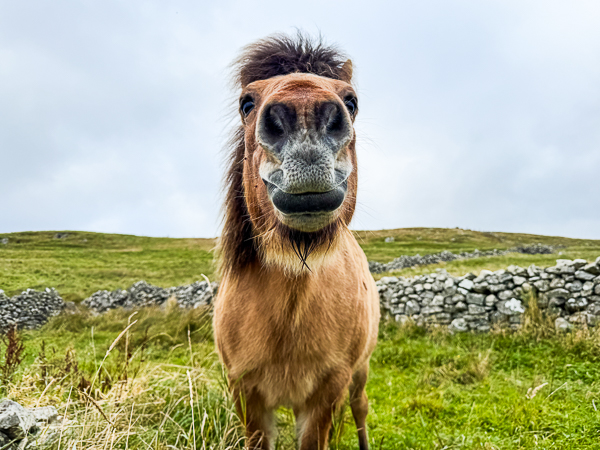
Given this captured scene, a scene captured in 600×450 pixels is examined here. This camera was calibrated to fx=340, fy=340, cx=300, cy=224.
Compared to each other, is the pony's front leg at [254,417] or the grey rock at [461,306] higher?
the pony's front leg at [254,417]

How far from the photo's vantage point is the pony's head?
154 centimetres

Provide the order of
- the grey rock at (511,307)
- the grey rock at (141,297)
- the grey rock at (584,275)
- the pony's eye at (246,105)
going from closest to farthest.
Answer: the pony's eye at (246,105) < the grey rock at (584,275) < the grey rock at (511,307) < the grey rock at (141,297)

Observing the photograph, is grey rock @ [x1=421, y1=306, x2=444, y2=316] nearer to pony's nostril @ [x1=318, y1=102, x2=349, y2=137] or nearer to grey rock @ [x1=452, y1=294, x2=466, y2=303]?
grey rock @ [x1=452, y1=294, x2=466, y2=303]

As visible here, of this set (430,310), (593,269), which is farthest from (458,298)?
(593,269)

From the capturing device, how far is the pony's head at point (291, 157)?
1535mm

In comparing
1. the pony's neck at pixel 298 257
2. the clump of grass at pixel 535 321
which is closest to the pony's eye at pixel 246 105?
the pony's neck at pixel 298 257

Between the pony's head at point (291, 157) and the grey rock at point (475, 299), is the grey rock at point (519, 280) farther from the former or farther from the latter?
the pony's head at point (291, 157)

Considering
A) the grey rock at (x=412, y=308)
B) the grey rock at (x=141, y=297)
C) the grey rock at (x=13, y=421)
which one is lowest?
the grey rock at (x=141, y=297)

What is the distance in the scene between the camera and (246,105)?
2189 millimetres

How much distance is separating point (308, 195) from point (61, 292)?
18.1 meters

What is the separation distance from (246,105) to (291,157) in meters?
0.88

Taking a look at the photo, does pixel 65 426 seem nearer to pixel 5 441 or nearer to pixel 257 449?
pixel 5 441

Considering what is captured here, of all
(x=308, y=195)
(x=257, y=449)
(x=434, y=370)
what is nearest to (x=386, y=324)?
(x=434, y=370)

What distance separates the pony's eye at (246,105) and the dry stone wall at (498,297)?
835cm
